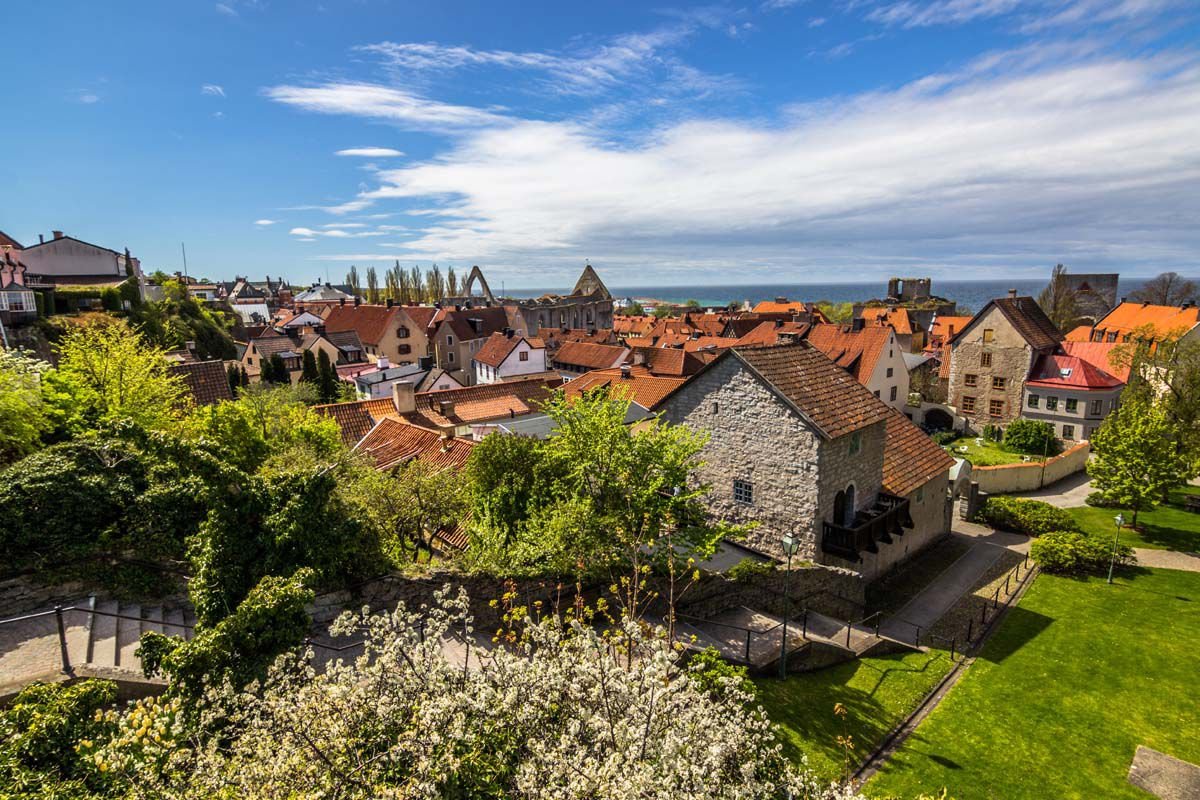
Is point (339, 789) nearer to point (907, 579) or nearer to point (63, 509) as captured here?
point (63, 509)

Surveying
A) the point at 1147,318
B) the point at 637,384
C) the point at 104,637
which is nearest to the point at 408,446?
the point at 104,637

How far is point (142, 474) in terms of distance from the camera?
14.1 metres

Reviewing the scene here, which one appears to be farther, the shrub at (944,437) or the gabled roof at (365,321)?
the gabled roof at (365,321)

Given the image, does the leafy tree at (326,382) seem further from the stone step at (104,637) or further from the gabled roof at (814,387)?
the gabled roof at (814,387)

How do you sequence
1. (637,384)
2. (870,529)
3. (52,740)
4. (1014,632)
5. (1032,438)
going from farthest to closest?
1. (1032,438)
2. (637,384)
3. (870,529)
4. (1014,632)
5. (52,740)

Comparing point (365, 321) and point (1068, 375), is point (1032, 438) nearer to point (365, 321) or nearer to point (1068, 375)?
point (1068, 375)

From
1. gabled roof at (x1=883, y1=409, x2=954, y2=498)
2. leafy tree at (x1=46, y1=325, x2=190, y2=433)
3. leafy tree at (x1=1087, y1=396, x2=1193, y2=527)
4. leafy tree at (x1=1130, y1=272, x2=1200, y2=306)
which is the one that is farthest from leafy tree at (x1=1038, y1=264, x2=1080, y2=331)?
leafy tree at (x1=46, y1=325, x2=190, y2=433)

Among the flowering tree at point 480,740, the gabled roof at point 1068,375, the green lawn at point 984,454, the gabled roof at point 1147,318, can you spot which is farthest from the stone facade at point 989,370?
the flowering tree at point 480,740

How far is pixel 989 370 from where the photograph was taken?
46125mm

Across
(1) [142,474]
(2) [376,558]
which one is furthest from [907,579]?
(1) [142,474]

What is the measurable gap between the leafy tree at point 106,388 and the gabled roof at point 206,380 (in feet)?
24.0

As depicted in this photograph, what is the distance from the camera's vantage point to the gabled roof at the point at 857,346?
44.9 metres

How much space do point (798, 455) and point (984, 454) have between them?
3101 cm

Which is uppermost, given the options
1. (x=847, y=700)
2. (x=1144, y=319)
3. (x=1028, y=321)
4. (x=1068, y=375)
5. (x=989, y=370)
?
(x=1028, y=321)
